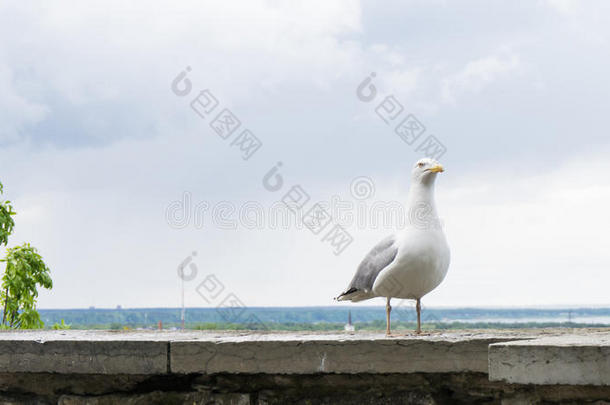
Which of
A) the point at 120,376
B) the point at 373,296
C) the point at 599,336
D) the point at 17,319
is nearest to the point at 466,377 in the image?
the point at 599,336

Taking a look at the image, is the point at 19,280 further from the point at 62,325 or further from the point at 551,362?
the point at 551,362

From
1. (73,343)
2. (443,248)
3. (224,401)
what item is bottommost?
(224,401)

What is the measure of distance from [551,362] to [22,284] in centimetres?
1083

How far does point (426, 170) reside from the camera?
205 inches

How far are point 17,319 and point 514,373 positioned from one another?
1100 centimetres

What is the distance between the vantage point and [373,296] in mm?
5434

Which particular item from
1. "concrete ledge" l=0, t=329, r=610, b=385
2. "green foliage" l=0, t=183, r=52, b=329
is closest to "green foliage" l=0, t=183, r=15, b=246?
"green foliage" l=0, t=183, r=52, b=329

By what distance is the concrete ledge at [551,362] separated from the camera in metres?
3.82

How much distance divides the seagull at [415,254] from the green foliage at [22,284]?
9166 mm

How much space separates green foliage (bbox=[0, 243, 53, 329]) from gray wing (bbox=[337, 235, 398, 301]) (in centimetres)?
902

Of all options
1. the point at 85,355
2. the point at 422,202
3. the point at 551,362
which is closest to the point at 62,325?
the point at 85,355

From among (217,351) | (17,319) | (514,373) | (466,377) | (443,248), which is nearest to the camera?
(514,373)

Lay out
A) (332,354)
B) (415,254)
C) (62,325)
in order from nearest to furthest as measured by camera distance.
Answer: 1. (332,354)
2. (415,254)
3. (62,325)

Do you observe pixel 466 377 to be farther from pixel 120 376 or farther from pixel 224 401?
pixel 120 376
